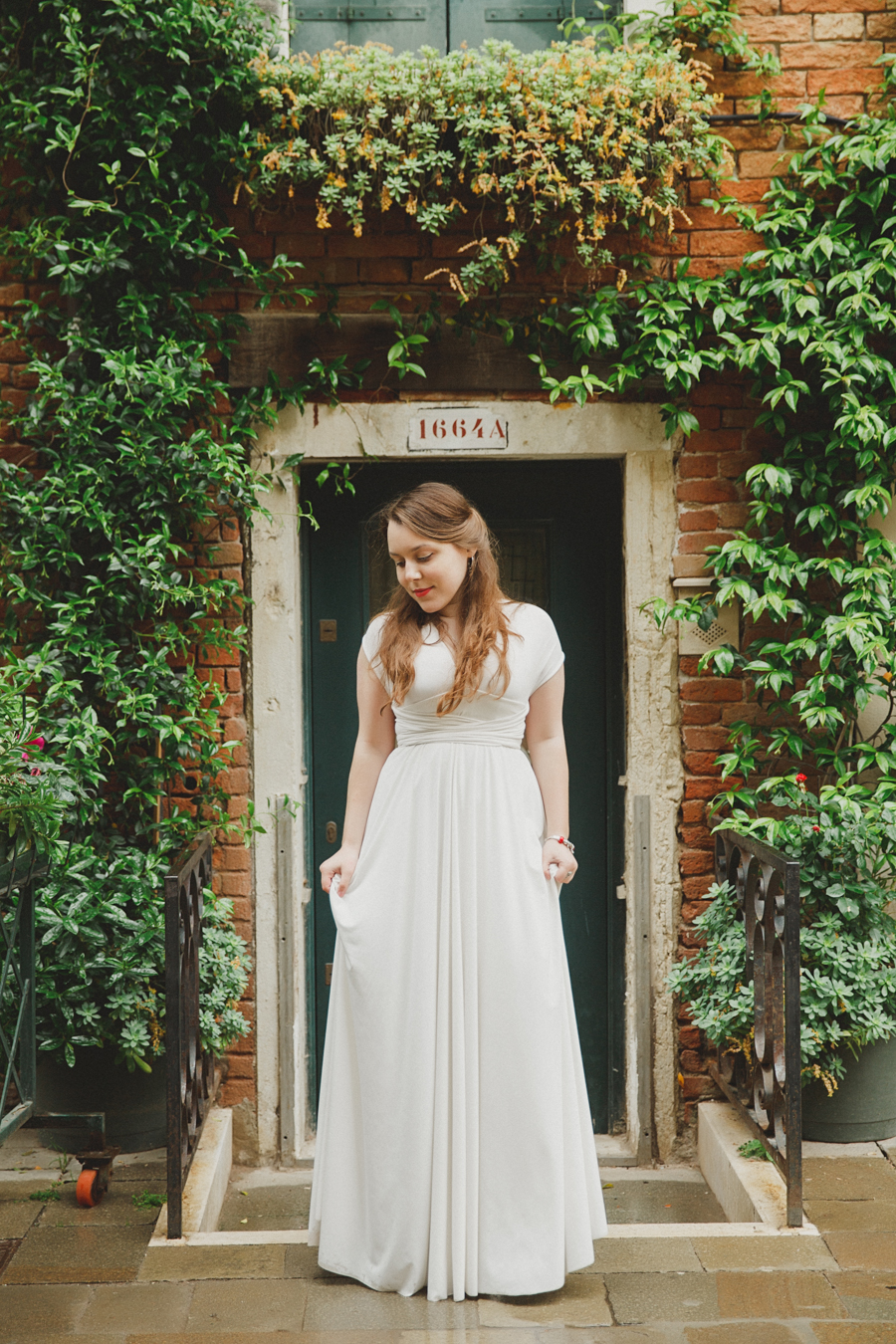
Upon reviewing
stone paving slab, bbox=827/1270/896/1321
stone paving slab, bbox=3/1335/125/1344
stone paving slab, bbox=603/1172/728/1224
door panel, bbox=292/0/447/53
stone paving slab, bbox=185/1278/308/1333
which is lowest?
stone paving slab, bbox=603/1172/728/1224

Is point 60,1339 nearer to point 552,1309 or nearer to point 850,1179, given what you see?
point 552,1309

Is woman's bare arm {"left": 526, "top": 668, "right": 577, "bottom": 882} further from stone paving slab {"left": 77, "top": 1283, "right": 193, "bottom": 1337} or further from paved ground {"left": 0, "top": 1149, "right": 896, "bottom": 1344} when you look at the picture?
stone paving slab {"left": 77, "top": 1283, "right": 193, "bottom": 1337}

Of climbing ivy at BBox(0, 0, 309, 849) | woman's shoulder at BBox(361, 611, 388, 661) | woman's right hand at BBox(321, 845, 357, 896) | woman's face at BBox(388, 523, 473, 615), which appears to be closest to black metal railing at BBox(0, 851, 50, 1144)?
climbing ivy at BBox(0, 0, 309, 849)

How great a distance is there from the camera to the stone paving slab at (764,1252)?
8.44 feet

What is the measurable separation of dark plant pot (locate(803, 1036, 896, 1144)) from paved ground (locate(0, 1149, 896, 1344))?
0.47 m

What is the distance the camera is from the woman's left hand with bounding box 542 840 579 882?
2482 millimetres

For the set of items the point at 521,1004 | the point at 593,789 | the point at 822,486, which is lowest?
the point at 521,1004

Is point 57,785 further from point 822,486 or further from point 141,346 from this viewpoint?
point 822,486

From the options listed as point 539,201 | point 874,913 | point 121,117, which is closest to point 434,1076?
point 874,913

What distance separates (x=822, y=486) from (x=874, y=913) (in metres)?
1.38

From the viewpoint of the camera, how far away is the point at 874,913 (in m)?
3.37

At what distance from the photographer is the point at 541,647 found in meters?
2.56

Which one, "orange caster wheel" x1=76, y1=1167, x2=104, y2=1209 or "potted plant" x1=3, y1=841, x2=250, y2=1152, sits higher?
"potted plant" x1=3, y1=841, x2=250, y2=1152

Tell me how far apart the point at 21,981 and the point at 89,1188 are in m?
0.70
